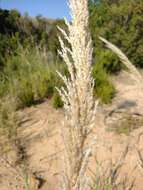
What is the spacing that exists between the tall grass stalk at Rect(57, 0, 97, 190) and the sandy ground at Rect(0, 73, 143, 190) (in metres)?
2.51

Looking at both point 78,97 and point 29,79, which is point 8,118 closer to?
point 29,79

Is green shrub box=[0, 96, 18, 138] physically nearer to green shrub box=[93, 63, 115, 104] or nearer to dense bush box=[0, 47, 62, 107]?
dense bush box=[0, 47, 62, 107]

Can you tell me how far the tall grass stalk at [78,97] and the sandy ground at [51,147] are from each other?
251 centimetres

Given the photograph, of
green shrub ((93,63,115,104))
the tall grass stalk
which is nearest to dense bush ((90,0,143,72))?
green shrub ((93,63,115,104))

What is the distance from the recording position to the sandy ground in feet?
14.1

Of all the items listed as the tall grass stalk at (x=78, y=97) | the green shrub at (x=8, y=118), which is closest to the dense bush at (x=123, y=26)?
the green shrub at (x=8, y=118)

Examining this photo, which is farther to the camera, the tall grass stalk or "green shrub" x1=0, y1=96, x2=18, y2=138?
"green shrub" x1=0, y1=96, x2=18, y2=138

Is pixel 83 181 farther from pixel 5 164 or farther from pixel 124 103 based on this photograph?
pixel 124 103

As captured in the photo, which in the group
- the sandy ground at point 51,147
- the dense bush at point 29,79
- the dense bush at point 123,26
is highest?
the dense bush at point 123,26

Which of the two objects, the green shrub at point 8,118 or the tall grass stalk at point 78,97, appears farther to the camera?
the green shrub at point 8,118

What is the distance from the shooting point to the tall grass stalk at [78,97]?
1.27 meters

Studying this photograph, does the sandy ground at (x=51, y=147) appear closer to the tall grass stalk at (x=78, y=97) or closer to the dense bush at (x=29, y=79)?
the dense bush at (x=29, y=79)

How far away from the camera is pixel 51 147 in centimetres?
497

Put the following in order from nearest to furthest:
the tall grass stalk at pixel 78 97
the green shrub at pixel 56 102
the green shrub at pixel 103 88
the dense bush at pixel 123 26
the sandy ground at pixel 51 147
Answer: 1. the tall grass stalk at pixel 78 97
2. the sandy ground at pixel 51 147
3. the green shrub at pixel 56 102
4. the green shrub at pixel 103 88
5. the dense bush at pixel 123 26
